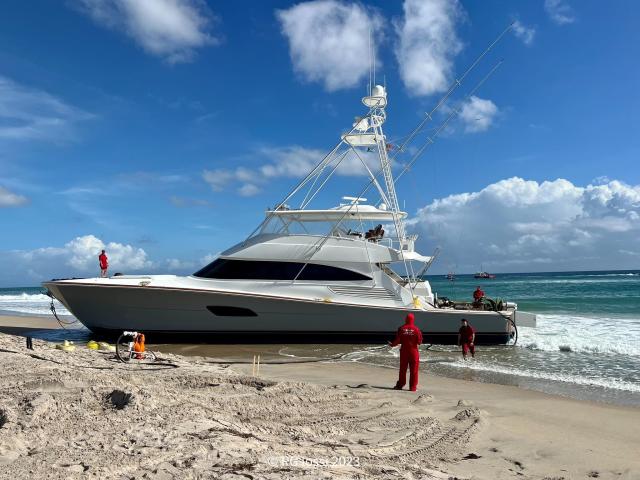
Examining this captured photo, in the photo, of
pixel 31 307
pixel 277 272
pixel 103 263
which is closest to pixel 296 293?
pixel 277 272

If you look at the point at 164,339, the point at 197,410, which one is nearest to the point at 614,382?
the point at 197,410

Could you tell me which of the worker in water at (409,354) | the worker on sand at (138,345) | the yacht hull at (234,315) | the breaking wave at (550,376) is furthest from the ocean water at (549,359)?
the worker on sand at (138,345)

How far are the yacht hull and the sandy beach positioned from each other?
4.87m

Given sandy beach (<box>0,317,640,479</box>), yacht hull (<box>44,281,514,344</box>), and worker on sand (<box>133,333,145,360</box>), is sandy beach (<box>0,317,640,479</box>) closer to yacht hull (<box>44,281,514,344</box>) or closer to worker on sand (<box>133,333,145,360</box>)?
worker on sand (<box>133,333,145,360</box>)

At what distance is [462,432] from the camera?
4.81m

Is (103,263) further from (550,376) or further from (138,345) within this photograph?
(550,376)

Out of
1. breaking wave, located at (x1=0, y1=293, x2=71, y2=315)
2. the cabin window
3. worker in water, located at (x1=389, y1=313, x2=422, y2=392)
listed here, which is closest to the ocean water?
worker in water, located at (x1=389, y1=313, x2=422, y2=392)

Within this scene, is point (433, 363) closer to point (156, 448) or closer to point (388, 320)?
point (388, 320)

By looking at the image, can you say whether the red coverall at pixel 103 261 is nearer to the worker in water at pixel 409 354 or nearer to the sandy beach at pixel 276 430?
the sandy beach at pixel 276 430

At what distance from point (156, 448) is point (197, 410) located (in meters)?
0.93

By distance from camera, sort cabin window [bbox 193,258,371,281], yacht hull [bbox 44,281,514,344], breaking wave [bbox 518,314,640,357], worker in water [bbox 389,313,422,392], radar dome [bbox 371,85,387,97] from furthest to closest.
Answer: radar dome [bbox 371,85,387,97]
cabin window [bbox 193,258,371,281]
breaking wave [bbox 518,314,640,357]
yacht hull [bbox 44,281,514,344]
worker in water [bbox 389,313,422,392]

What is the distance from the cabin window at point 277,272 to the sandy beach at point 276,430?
559cm

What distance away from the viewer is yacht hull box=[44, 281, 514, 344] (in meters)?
11.9

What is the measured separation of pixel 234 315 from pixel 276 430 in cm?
807
